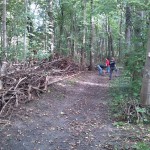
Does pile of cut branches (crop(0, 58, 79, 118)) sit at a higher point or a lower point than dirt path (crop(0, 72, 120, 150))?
higher

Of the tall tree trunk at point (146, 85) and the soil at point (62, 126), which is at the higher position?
the tall tree trunk at point (146, 85)

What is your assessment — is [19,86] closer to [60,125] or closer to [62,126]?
[60,125]

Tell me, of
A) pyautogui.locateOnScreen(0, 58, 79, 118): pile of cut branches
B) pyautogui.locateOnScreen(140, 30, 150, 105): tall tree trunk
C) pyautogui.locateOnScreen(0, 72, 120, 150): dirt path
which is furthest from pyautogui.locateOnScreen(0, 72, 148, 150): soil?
pyautogui.locateOnScreen(140, 30, 150, 105): tall tree trunk

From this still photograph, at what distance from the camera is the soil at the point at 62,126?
7727 mm

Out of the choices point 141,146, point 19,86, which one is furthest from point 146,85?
point 19,86

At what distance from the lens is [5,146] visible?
7547mm

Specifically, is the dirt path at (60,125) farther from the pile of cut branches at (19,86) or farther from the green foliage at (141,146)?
the green foliage at (141,146)

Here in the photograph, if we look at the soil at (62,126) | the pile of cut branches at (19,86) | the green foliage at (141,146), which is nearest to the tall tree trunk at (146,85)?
the soil at (62,126)

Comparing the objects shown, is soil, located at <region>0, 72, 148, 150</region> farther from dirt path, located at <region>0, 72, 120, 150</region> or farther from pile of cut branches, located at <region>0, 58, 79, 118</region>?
pile of cut branches, located at <region>0, 58, 79, 118</region>

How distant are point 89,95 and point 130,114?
4146 millimetres

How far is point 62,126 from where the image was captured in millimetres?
9133

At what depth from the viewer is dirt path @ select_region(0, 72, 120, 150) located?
25.4ft

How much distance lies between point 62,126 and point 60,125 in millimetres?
117

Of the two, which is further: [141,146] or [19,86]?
[19,86]
